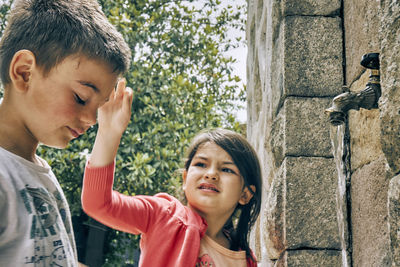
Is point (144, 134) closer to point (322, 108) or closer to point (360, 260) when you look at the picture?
point (322, 108)

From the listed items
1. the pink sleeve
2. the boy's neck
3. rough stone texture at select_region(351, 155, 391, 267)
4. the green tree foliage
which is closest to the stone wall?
rough stone texture at select_region(351, 155, 391, 267)

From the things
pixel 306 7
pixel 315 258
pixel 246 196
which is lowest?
pixel 315 258

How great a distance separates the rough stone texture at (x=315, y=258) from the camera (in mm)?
1901

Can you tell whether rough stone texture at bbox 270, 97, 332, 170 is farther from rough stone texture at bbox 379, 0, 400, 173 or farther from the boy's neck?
the boy's neck

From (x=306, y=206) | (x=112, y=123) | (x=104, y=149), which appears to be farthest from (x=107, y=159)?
(x=306, y=206)

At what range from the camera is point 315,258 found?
1.91 metres

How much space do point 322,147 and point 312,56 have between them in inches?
16.5

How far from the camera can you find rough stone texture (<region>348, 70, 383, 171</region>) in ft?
5.19

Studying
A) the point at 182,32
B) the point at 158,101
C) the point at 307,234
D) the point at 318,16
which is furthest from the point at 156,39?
the point at 307,234

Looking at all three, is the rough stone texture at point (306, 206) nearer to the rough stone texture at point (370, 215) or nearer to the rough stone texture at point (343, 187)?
the rough stone texture at point (343, 187)

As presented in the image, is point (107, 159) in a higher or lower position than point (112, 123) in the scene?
lower

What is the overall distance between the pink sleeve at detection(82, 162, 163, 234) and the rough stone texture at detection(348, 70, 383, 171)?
85cm

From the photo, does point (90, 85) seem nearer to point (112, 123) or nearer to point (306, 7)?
point (112, 123)

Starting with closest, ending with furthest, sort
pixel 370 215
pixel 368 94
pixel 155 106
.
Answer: pixel 368 94 < pixel 370 215 < pixel 155 106
